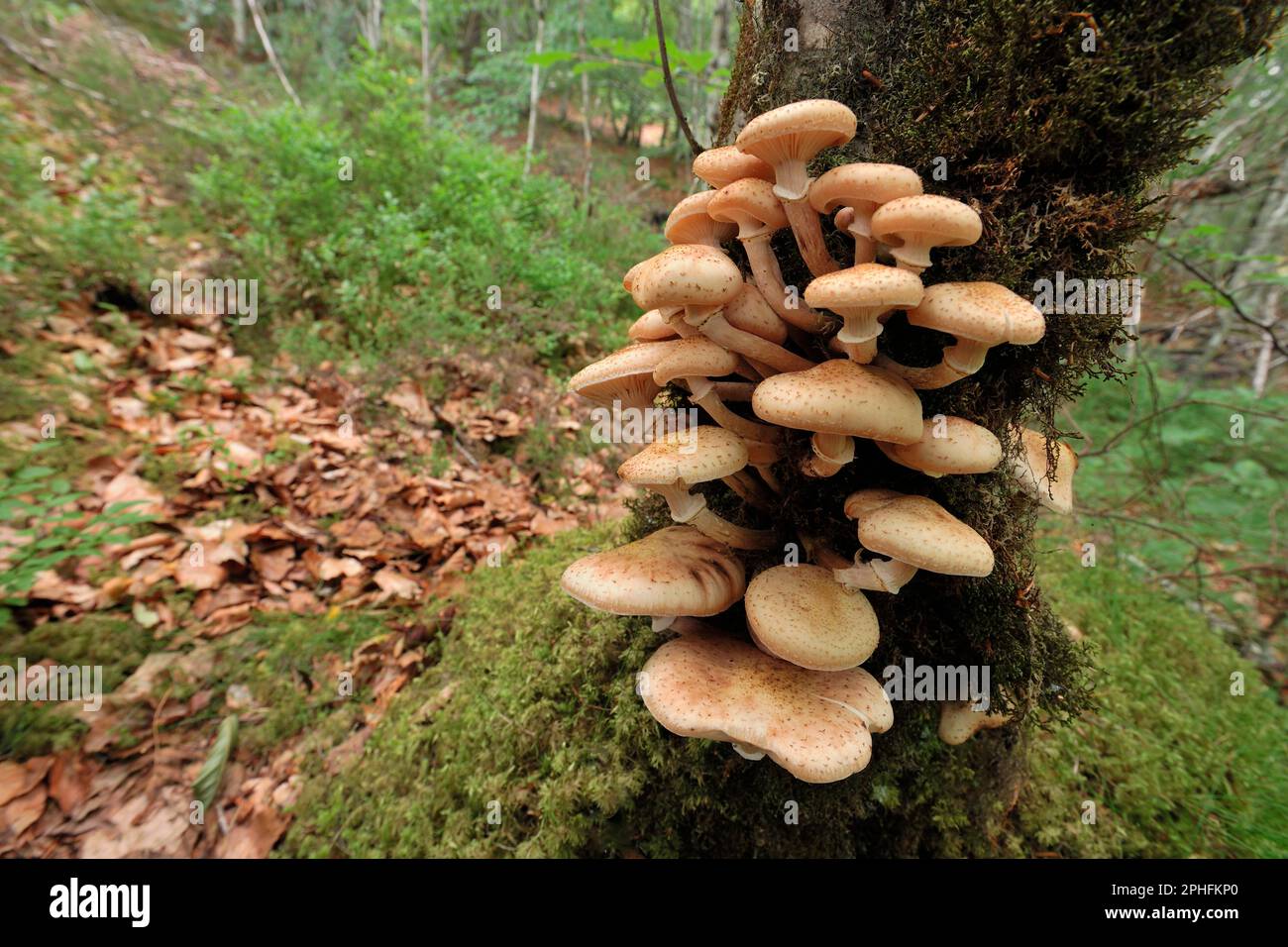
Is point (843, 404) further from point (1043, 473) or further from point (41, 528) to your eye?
point (41, 528)

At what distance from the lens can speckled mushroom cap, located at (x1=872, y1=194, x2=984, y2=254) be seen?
1361mm

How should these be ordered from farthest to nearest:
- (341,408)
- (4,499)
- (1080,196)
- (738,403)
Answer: (341,408), (4,499), (738,403), (1080,196)

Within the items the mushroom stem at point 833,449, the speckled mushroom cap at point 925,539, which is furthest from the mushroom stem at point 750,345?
the speckled mushroom cap at point 925,539

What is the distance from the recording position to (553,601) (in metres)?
2.91

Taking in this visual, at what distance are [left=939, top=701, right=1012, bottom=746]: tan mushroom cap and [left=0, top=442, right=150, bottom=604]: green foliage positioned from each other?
404cm

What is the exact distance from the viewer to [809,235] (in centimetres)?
179

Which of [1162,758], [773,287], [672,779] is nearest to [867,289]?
[773,287]

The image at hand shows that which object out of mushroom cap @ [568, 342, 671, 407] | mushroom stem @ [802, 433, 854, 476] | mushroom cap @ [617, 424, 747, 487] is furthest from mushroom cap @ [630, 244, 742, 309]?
mushroom stem @ [802, 433, 854, 476]

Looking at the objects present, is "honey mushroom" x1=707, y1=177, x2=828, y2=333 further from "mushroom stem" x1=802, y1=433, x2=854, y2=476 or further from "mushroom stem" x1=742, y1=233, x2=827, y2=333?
"mushroom stem" x1=802, y1=433, x2=854, y2=476

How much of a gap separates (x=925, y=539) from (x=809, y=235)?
3.24ft

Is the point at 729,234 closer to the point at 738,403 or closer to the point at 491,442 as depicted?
the point at 738,403

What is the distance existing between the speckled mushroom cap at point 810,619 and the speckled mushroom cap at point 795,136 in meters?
1.14
